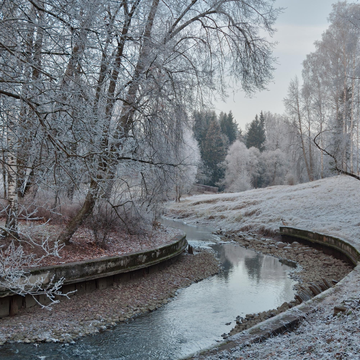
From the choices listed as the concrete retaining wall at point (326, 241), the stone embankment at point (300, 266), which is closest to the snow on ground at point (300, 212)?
the concrete retaining wall at point (326, 241)

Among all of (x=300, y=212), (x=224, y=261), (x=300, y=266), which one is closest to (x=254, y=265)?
(x=224, y=261)

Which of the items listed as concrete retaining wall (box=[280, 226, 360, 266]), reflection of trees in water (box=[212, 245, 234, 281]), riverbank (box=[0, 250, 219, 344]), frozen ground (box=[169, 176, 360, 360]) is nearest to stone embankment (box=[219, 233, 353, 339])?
concrete retaining wall (box=[280, 226, 360, 266])

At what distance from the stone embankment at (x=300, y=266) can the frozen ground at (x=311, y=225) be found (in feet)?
2.61

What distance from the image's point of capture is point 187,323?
23.0ft

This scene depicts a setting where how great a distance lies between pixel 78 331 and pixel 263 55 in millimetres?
9285

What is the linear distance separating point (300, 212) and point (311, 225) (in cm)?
270

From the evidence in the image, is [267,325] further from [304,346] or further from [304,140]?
[304,140]

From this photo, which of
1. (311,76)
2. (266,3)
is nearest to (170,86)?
(266,3)

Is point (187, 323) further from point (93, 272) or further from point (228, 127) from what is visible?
point (228, 127)

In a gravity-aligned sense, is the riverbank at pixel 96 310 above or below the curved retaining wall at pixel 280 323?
below

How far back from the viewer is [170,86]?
367 inches

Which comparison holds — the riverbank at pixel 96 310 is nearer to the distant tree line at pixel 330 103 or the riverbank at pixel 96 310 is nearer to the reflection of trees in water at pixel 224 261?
the reflection of trees in water at pixel 224 261

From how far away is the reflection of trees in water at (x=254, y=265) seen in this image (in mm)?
11133

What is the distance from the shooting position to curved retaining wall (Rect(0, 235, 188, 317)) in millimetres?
6605
